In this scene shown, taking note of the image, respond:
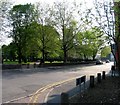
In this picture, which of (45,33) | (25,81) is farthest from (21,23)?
(25,81)

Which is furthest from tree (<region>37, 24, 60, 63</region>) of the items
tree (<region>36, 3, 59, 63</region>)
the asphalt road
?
the asphalt road

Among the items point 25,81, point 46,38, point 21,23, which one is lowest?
point 25,81

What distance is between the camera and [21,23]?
56312mm

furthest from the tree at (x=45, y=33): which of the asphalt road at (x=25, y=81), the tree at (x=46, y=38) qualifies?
the asphalt road at (x=25, y=81)

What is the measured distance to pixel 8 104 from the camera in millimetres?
Result: 11891

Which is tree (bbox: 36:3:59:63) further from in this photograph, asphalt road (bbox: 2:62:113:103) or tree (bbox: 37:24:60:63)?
asphalt road (bbox: 2:62:113:103)

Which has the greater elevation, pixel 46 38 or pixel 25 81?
pixel 46 38

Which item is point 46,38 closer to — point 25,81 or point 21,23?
point 21,23

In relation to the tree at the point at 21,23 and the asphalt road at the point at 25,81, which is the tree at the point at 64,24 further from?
the asphalt road at the point at 25,81

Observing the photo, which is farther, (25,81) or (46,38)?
(46,38)

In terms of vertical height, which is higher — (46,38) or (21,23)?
(21,23)

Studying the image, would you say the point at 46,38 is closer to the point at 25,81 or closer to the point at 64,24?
the point at 64,24

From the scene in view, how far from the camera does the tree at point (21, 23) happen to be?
5509cm

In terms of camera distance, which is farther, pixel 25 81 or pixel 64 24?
pixel 64 24
